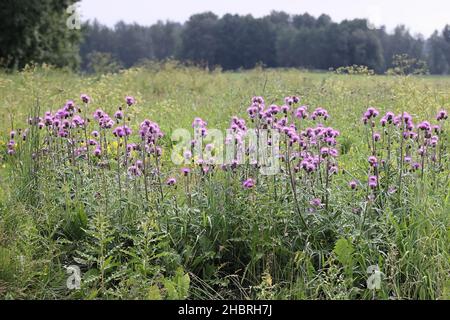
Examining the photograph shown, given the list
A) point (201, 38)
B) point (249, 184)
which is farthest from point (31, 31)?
point (249, 184)

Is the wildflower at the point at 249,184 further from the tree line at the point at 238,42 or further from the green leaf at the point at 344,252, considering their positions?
the tree line at the point at 238,42

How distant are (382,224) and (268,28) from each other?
2074 cm

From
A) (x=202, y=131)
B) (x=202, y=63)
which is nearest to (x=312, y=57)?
(x=202, y=63)

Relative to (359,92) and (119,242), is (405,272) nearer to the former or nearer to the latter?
(119,242)

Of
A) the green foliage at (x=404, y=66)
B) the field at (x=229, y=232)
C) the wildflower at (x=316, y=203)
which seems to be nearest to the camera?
the field at (x=229, y=232)

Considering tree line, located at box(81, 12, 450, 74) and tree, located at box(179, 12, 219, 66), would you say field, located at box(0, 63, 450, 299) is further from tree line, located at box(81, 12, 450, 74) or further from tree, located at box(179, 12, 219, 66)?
tree, located at box(179, 12, 219, 66)

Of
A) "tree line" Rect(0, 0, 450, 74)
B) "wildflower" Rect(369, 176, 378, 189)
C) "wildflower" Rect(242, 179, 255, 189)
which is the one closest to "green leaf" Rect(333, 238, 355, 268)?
"wildflower" Rect(369, 176, 378, 189)

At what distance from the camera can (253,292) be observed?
2.67 m

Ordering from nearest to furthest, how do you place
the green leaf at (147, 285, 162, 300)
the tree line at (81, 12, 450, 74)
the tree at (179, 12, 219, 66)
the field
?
the green leaf at (147, 285, 162, 300), the field, the tree line at (81, 12, 450, 74), the tree at (179, 12, 219, 66)

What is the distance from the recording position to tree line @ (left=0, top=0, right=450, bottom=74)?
46.8 feet

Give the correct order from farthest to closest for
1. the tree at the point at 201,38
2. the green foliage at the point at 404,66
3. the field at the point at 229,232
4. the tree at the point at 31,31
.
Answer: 1. the tree at the point at 201,38
2. the tree at the point at 31,31
3. the green foliage at the point at 404,66
4. the field at the point at 229,232

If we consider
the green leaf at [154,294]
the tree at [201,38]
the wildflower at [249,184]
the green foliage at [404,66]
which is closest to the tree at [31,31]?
the tree at [201,38]

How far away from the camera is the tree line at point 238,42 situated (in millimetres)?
14273

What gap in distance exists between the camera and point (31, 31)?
16.9 m
